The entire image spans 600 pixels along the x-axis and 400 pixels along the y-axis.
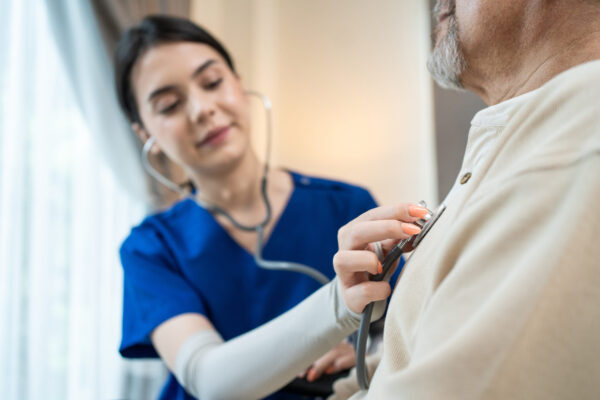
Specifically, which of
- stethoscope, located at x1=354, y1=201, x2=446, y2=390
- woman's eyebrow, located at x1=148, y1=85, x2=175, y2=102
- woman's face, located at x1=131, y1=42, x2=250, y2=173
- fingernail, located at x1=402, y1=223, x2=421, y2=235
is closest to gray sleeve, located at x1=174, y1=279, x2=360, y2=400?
stethoscope, located at x1=354, y1=201, x2=446, y2=390

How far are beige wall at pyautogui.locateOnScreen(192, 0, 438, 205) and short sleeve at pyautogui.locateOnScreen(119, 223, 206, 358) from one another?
20.0 inches

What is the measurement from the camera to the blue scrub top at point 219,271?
938 mm

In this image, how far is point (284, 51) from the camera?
7.30 feet

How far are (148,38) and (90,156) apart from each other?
52cm

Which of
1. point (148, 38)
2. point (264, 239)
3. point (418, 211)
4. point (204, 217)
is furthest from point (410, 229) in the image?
point (148, 38)

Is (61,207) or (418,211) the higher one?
(418,211)

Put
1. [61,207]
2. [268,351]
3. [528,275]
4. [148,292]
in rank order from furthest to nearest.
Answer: [61,207] < [148,292] < [268,351] < [528,275]

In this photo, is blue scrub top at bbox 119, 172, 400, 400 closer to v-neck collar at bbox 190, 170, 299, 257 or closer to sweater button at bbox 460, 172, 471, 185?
v-neck collar at bbox 190, 170, 299, 257

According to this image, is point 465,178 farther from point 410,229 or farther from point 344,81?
point 344,81

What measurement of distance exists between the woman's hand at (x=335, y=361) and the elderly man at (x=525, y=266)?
308 mm

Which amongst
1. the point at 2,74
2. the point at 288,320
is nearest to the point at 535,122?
the point at 288,320

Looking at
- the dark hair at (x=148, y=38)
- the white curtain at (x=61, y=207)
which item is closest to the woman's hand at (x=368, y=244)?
the dark hair at (x=148, y=38)

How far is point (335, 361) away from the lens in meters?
0.77

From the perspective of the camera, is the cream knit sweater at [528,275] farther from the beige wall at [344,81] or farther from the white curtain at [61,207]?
the white curtain at [61,207]
